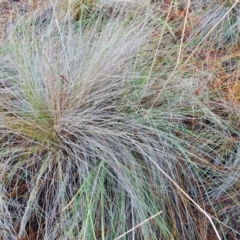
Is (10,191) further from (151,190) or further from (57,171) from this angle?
(151,190)

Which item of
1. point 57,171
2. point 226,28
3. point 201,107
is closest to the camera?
point 57,171

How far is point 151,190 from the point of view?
1090mm

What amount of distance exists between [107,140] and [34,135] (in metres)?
0.21

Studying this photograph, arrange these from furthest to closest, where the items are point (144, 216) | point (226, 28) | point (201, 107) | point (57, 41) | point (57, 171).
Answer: point (226, 28), point (57, 41), point (201, 107), point (57, 171), point (144, 216)

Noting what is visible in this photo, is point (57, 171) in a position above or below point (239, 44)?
below

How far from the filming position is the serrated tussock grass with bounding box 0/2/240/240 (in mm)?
1082

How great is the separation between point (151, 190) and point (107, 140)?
20 cm

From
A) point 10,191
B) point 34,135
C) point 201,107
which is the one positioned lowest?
point 10,191

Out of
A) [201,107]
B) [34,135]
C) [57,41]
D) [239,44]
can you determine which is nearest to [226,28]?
[239,44]

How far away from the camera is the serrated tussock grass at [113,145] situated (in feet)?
3.55

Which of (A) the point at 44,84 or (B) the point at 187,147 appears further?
(A) the point at 44,84

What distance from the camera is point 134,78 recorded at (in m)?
1.38

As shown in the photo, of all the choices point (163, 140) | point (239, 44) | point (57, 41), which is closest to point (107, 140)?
point (163, 140)

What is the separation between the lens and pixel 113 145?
118cm
